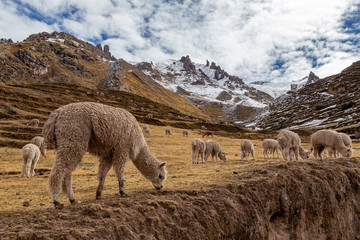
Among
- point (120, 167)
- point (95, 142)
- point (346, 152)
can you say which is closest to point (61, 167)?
point (95, 142)

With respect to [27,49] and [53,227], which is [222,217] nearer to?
[53,227]

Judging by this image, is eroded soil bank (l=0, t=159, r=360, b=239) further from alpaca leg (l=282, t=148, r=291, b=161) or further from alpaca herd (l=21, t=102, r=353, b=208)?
alpaca leg (l=282, t=148, r=291, b=161)

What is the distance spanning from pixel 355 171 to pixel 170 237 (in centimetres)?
1564

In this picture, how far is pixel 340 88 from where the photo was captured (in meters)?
154

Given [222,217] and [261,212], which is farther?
[261,212]

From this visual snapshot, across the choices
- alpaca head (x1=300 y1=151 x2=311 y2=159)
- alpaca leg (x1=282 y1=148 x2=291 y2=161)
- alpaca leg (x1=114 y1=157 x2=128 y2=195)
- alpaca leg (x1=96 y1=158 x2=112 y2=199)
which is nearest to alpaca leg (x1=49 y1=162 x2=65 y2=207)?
alpaca leg (x1=96 y1=158 x2=112 y2=199)

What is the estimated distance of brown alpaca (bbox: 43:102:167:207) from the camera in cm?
690

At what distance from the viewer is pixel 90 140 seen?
7.80 m

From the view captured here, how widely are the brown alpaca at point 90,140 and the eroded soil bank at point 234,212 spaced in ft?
3.57

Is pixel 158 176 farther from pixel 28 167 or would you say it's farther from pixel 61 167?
pixel 28 167

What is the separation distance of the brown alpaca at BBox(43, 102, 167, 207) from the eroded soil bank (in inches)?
42.8

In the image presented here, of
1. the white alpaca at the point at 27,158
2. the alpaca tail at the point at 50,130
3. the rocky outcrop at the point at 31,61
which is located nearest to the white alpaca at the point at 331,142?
the alpaca tail at the point at 50,130

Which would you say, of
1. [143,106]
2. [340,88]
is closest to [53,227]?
[143,106]

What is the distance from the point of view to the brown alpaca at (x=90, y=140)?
6898mm
